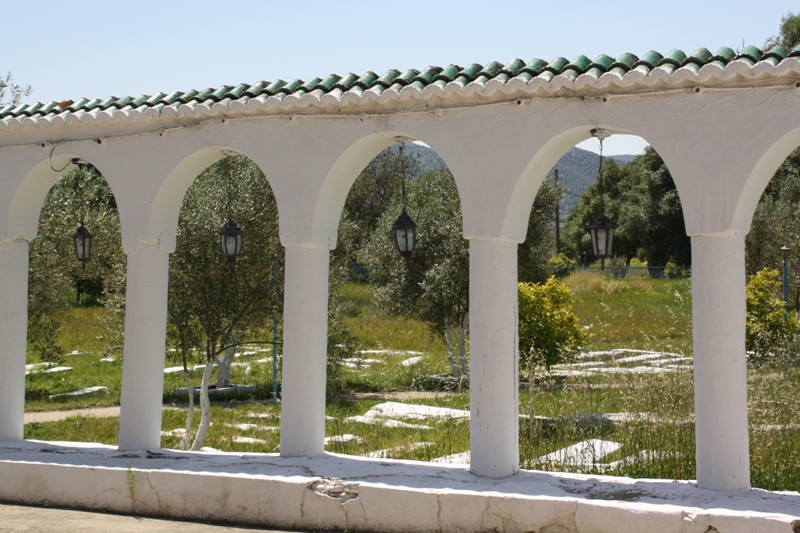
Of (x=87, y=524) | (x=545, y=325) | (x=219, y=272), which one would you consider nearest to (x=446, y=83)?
(x=87, y=524)

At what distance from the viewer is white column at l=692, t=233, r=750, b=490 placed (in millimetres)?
6324

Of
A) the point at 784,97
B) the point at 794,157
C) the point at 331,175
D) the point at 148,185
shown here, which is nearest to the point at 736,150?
the point at 784,97

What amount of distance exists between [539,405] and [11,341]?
689cm

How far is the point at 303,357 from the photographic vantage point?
7707 mm

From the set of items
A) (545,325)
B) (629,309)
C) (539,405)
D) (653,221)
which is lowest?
(539,405)

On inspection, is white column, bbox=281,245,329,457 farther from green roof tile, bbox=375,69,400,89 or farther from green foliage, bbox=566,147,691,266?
green foliage, bbox=566,147,691,266

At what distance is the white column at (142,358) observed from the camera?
8266 mm

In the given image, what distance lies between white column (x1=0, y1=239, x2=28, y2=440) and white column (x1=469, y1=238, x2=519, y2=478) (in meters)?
4.47

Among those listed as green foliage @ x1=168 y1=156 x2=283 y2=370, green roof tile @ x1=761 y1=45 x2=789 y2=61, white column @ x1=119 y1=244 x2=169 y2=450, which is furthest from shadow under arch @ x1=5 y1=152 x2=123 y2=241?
green roof tile @ x1=761 y1=45 x2=789 y2=61

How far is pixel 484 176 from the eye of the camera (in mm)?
7023

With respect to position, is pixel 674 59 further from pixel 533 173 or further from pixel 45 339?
pixel 45 339

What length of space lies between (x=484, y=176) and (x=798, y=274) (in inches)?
660

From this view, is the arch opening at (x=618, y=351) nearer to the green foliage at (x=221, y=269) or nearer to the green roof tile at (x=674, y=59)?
the green roof tile at (x=674, y=59)

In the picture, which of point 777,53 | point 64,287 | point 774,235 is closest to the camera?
point 777,53
